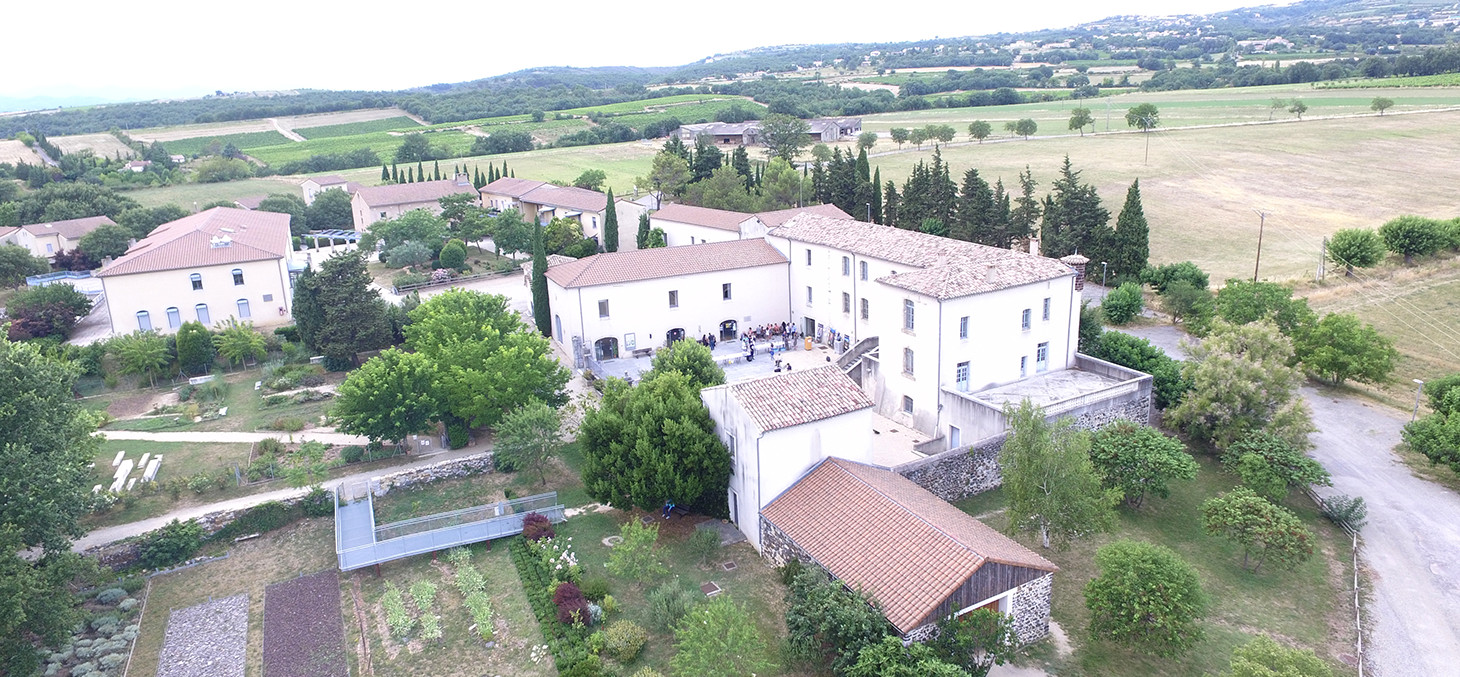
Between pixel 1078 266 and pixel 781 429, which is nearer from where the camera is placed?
pixel 781 429

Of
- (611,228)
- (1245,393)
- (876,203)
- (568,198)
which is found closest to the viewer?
(1245,393)

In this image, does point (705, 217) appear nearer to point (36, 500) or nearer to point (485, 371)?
point (485, 371)

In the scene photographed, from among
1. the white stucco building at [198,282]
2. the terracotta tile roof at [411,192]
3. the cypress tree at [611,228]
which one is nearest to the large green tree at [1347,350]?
the cypress tree at [611,228]

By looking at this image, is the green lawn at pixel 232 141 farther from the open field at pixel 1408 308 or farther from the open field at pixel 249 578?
the open field at pixel 1408 308

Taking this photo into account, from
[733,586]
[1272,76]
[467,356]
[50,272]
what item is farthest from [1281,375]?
[1272,76]

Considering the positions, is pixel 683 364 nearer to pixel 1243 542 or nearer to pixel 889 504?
pixel 889 504

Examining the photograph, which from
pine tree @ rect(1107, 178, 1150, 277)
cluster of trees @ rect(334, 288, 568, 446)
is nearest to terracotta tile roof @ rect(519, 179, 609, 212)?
cluster of trees @ rect(334, 288, 568, 446)

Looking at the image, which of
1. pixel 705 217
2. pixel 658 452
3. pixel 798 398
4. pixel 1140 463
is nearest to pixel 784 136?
pixel 705 217

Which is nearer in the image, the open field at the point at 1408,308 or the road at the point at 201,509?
the road at the point at 201,509
